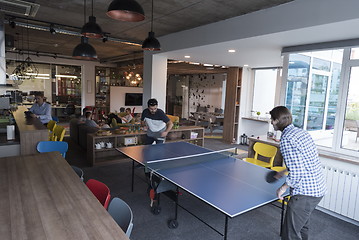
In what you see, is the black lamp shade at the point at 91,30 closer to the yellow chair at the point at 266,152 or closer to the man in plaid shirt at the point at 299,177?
the man in plaid shirt at the point at 299,177

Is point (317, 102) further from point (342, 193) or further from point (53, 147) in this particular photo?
point (53, 147)

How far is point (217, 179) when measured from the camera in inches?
113

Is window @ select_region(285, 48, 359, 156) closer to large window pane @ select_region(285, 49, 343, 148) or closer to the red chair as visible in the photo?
large window pane @ select_region(285, 49, 343, 148)

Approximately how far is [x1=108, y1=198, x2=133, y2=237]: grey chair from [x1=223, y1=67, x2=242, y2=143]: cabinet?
7.54 metres

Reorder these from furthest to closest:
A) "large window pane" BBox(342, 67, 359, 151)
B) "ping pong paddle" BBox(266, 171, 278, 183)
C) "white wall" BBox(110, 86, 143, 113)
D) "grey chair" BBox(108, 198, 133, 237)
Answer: "white wall" BBox(110, 86, 143, 113) < "large window pane" BBox(342, 67, 359, 151) < "ping pong paddle" BBox(266, 171, 278, 183) < "grey chair" BBox(108, 198, 133, 237)

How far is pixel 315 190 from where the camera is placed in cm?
241

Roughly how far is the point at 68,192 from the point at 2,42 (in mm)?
4695

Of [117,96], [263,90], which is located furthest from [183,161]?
[117,96]

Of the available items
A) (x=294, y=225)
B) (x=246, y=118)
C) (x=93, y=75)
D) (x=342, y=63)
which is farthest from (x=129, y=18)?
(x=93, y=75)

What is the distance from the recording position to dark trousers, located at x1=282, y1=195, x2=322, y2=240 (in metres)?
2.46

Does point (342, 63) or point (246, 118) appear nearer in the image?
point (342, 63)

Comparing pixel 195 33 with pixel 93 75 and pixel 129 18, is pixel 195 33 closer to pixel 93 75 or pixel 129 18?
pixel 129 18

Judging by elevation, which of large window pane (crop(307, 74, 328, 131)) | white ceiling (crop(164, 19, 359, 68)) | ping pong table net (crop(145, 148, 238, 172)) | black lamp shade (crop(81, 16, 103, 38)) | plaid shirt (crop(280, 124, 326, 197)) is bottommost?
ping pong table net (crop(145, 148, 238, 172))

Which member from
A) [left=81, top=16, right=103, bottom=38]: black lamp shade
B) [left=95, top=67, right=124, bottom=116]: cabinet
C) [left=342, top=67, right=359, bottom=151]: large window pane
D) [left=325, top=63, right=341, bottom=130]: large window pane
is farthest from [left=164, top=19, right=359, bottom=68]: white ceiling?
[left=95, top=67, right=124, bottom=116]: cabinet
